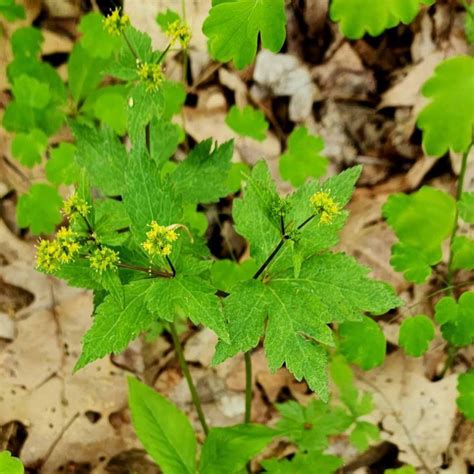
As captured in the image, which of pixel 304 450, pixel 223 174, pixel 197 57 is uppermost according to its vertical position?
pixel 197 57

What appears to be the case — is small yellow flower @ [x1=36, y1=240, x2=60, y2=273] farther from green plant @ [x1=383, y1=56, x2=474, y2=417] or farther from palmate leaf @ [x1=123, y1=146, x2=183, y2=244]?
green plant @ [x1=383, y1=56, x2=474, y2=417]

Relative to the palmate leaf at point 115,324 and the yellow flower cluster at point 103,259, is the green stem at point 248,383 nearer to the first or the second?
the palmate leaf at point 115,324

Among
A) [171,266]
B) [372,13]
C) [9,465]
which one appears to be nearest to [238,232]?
[171,266]

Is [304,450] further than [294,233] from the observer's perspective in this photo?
Yes

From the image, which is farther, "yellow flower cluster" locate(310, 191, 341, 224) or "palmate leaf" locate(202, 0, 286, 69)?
"palmate leaf" locate(202, 0, 286, 69)

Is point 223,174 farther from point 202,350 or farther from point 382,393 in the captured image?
point 382,393

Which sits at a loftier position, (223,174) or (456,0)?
(456,0)

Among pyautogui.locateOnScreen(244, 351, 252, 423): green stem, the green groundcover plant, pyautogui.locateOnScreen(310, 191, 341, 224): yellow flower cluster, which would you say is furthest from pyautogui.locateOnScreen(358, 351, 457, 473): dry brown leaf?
pyautogui.locateOnScreen(310, 191, 341, 224): yellow flower cluster

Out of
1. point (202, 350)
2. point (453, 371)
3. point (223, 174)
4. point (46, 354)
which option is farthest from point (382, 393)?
point (46, 354)
